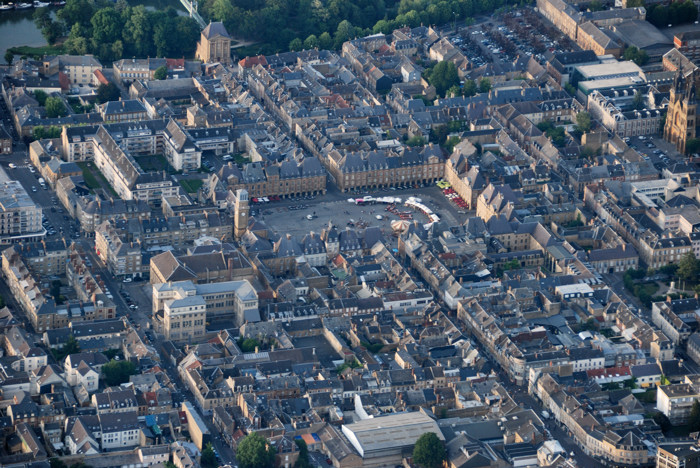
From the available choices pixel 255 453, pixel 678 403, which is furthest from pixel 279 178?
pixel 678 403

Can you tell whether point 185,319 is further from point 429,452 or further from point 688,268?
point 688,268

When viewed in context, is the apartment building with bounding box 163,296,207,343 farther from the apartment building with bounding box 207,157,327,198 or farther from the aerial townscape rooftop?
the apartment building with bounding box 207,157,327,198

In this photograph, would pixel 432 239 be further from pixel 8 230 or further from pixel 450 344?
pixel 8 230

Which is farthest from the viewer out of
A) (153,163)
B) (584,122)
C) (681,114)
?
(584,122)

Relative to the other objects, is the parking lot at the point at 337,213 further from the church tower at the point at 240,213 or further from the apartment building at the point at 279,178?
the church tower at the point at 240,213

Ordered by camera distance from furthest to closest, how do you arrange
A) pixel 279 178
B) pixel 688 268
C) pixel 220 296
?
pixel 279 178 → pixel 688 268 → pixel 220 296

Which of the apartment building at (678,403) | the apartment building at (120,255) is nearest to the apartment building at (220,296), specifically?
the apartment building at (120,255)

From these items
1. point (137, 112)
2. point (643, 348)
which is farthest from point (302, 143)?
point (643, 348)
